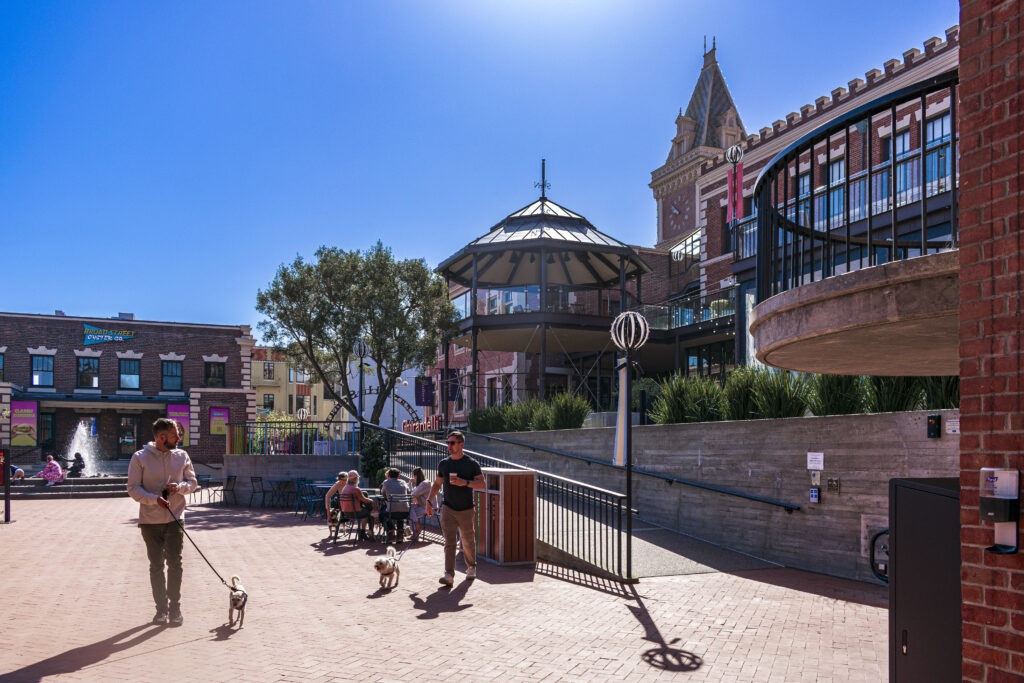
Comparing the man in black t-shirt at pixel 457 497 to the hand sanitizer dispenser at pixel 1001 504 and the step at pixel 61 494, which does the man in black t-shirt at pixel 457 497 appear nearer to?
the hand sanitizer dispenser at pixel 1001 504

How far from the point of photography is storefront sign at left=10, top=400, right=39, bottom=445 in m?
38.8

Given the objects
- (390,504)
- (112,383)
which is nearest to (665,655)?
(390,504)

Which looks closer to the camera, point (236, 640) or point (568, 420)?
point (236, 640)

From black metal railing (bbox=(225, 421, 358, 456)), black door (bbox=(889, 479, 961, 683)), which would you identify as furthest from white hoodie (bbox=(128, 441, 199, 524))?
black metal railing (bbox=(225, 421, 358, 456))

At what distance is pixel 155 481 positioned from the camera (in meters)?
7.54

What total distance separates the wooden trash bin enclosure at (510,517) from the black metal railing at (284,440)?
1168cm

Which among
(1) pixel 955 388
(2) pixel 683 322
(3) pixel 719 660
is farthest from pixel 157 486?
(2) pixel 683 322

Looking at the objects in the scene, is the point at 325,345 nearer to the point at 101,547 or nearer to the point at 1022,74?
the point at 101,547

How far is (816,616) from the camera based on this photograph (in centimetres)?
872

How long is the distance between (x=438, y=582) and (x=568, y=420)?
35.9 feet

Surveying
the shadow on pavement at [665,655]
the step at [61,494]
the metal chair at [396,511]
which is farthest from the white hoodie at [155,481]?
the step at [61,494]

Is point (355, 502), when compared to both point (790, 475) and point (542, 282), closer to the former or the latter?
point (790, 475)

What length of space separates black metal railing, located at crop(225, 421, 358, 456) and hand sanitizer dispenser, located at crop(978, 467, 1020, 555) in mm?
20462

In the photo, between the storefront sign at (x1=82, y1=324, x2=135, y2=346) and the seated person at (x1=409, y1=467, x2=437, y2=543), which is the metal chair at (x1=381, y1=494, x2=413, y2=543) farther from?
the storefront sign at (x1=82, y1=324, x2=135, y2=346)
